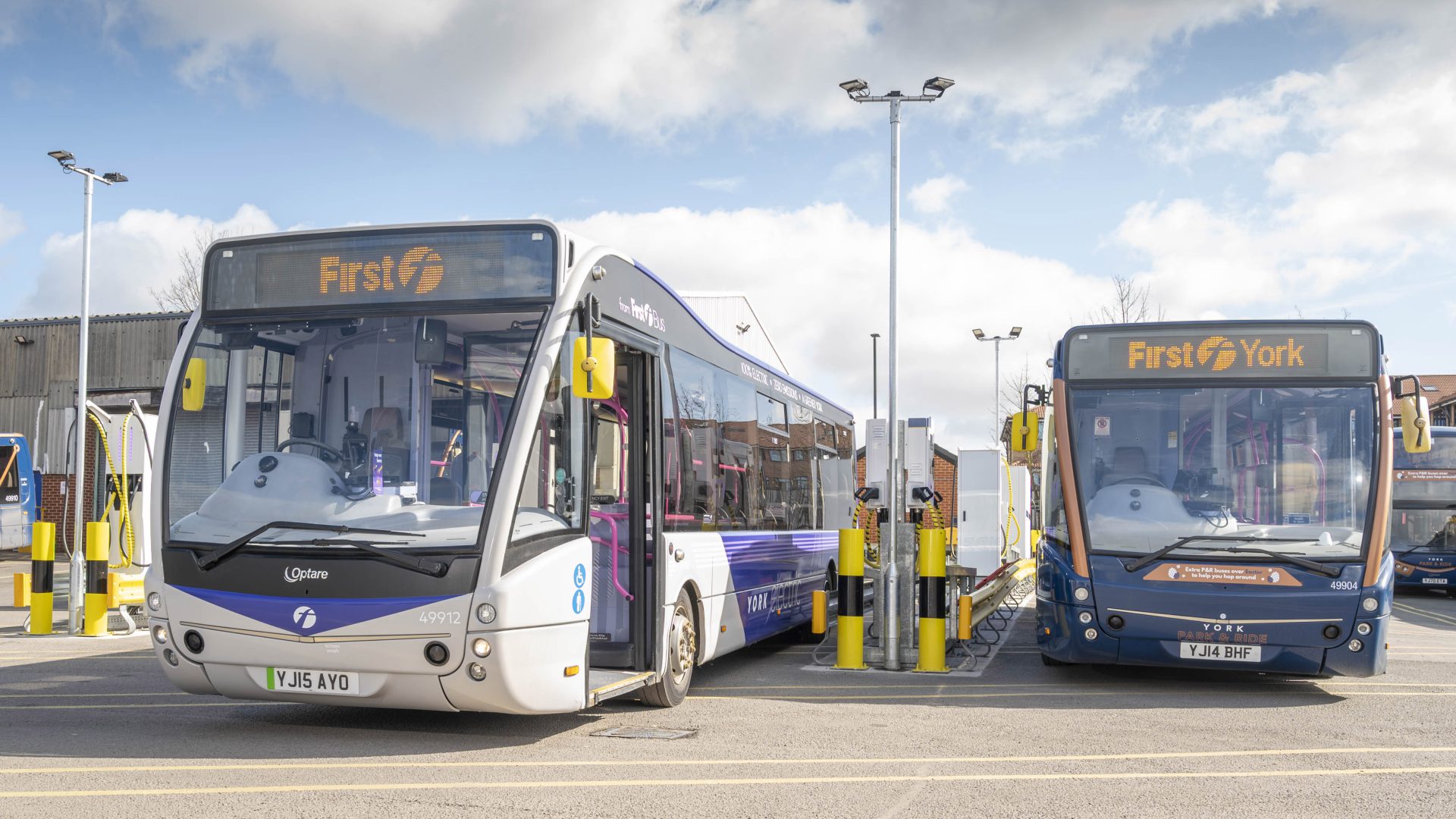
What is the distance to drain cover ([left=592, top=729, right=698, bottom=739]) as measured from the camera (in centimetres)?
810

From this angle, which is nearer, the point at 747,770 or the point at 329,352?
the point at 747,770

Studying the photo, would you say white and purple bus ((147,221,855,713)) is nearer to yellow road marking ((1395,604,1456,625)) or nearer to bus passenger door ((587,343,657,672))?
bus passenger door ((587,343,657,672))

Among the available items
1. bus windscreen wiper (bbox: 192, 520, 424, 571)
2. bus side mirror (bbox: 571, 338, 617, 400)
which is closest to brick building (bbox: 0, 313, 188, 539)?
bus windscreen wiper (bbox: 192, 520, 424, 571)

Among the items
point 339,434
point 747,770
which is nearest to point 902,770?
point 747,770

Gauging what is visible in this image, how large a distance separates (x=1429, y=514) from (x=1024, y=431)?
19.3m

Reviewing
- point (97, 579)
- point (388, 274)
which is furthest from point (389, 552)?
point (97, 579)

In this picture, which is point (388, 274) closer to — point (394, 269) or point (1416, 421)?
point (394, 269)

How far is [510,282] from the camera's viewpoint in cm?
766

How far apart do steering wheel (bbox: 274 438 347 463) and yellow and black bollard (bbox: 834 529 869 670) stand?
18.3ft

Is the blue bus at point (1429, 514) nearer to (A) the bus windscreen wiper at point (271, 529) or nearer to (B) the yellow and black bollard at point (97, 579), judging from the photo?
(B) the yellow and black bollard at point (97, 579)

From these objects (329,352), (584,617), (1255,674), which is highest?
(329,352)

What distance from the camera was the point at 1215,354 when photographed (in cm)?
1081

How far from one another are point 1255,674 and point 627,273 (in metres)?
7.32

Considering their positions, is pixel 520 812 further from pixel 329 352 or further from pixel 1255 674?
pixel 1255 674
